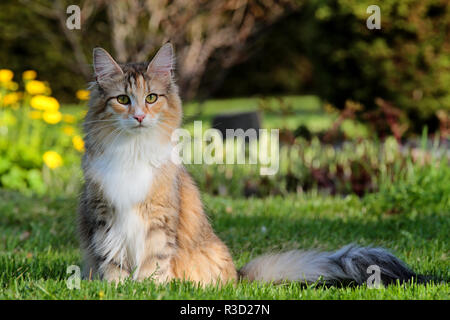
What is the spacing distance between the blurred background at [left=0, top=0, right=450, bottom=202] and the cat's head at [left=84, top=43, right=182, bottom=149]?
2647 mm

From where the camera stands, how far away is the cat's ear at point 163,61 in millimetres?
3682

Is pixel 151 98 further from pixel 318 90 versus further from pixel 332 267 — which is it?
pixel 318 90

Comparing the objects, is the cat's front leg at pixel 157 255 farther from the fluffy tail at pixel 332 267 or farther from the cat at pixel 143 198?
the fluffy tail at pixel 332 267

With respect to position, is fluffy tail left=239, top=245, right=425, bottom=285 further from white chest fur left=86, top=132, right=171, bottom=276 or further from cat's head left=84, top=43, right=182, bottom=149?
cat's head left=84, top=43, right=182, bottom=149

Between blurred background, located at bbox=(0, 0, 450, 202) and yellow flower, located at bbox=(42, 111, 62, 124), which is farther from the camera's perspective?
yellow flower, located at bbox=(42, 111, 62, 124)

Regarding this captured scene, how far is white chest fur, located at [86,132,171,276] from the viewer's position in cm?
354

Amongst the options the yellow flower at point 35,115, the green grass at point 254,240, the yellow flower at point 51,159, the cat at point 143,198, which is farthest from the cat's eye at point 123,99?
the yellow flower at point 35,115

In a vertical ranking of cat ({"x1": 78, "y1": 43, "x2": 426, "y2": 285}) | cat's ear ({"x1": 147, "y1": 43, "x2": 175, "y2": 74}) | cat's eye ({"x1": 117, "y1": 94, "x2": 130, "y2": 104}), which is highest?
cat's ear ({"x1": 147, "y1": 43, "x2": 175, "y2": 74})

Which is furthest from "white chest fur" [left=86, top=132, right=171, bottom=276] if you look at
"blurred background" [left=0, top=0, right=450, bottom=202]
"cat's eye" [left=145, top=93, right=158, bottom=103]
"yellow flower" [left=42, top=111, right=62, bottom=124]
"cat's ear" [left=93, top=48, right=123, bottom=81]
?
"yellow flower" [left=42, top=111, right=62, bottom=124]

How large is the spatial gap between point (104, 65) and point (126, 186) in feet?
2.42

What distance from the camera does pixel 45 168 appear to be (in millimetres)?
8242
